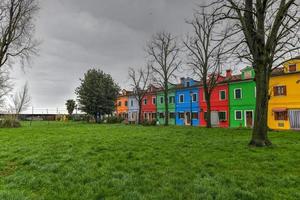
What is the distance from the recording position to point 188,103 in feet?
131

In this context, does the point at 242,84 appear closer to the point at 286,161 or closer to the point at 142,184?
the point at 286,161

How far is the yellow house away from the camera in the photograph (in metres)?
26.1

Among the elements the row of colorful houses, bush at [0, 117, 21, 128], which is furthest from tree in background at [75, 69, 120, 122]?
bush at [0, 117, 21, 128]

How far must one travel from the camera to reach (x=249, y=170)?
6625mm

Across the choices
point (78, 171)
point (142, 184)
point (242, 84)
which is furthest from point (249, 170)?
point (242, 84)

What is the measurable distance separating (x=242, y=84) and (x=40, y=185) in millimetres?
29938

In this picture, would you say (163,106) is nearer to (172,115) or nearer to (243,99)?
(172,115)

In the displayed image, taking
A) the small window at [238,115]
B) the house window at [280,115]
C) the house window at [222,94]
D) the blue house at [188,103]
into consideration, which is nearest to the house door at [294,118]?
the house window at [280,115]

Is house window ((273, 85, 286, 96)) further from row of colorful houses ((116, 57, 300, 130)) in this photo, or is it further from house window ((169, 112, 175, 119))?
house window ((169, 112, 175, 119))

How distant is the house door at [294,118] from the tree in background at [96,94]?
91.1 feet

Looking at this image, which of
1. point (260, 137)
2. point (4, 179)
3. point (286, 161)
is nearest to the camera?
point (4, 179)

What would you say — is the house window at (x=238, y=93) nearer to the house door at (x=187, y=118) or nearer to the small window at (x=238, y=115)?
the small window at (x=238, y=115)

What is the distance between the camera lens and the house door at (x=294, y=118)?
26.0m

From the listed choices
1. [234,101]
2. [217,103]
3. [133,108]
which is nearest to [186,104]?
[217,103]
